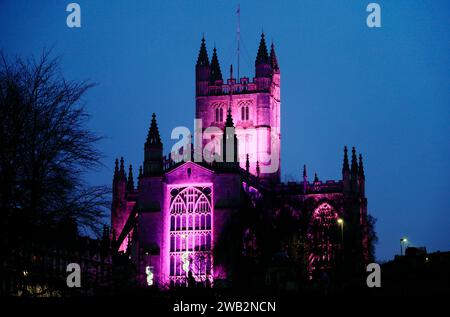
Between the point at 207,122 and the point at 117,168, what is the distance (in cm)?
1588

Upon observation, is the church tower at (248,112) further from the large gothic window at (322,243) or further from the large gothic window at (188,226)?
the large gothic window at (322,243)

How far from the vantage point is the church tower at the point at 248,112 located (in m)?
101

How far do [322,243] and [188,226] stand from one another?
1259 centimetres

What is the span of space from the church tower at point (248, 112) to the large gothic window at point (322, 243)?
22.5 m

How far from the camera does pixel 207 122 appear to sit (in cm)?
10375

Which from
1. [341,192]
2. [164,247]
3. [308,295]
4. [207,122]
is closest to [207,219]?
[164,247]

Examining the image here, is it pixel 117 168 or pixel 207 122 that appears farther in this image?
pixel 207 122

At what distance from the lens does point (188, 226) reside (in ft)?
264

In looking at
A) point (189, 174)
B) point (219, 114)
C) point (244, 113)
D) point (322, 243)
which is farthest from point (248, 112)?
point (322, 243)

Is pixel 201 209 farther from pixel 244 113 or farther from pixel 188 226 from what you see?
pixel 244 113

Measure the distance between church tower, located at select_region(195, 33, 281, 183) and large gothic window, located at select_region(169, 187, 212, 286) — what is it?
17.8 meters

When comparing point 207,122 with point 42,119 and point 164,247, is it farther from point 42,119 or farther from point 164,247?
point 42,119
